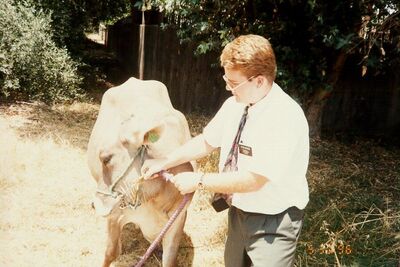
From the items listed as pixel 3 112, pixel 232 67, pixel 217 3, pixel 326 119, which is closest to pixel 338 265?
pixel 232 67

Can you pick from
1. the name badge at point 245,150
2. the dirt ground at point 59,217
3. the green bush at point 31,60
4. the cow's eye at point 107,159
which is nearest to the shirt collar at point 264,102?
the name badge at point 245,150

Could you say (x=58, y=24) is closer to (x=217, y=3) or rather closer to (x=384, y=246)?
(x=217, y=3)

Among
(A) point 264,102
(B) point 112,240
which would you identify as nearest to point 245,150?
(A) point 264,102

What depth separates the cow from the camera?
2.98 metres

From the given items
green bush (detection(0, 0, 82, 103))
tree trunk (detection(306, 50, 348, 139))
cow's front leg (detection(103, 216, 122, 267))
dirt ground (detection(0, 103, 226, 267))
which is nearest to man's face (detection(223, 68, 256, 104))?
cow's front leg (detection(103, 216, 122, 267))

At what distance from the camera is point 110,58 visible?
45.9 feet

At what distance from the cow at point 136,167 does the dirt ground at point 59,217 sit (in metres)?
0.56

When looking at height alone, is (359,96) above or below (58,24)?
below

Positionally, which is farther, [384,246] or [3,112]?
[3,112]

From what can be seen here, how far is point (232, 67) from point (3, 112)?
23.3 feet

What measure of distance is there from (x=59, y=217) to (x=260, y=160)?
9.79 ft

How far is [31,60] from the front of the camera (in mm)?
8984

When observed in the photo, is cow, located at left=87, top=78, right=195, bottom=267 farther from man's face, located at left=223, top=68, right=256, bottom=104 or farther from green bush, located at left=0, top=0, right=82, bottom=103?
green bush, located at left=0, top=0, right=82, bottom=103

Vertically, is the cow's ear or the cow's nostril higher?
the cow's ear
